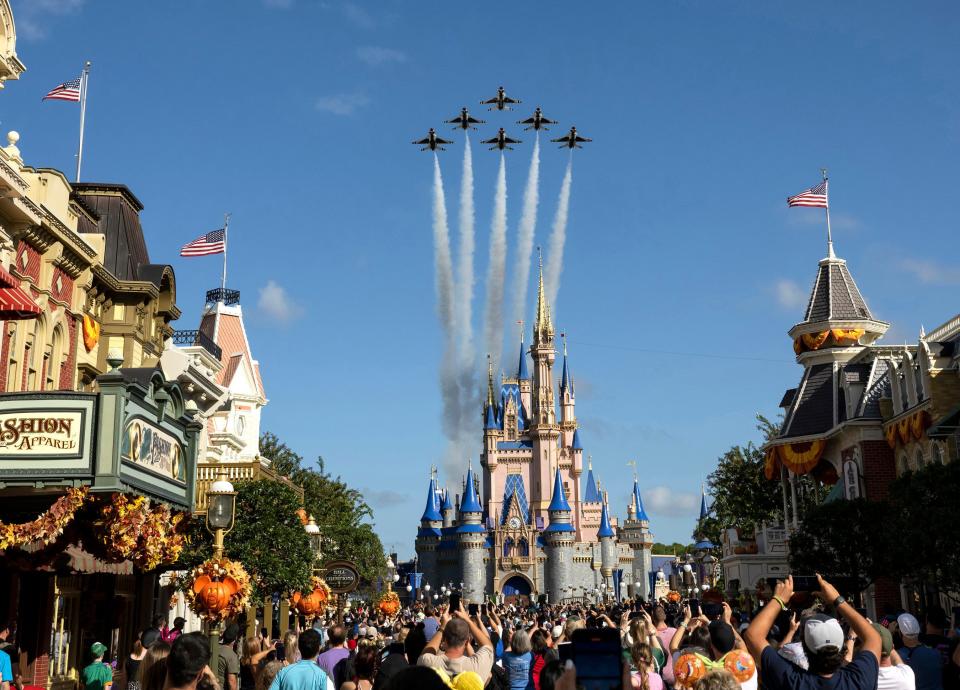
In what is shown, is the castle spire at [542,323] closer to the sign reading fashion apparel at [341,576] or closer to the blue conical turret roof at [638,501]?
the blue conical turret roof at [638,501]

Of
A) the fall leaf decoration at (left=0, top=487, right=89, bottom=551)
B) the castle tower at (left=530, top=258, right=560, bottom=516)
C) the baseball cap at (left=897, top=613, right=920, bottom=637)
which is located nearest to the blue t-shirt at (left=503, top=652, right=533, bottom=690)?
the baseball cap at (left=897, top=613, right=920, bottom=637)

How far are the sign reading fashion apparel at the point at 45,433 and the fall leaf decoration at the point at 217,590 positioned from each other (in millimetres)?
2309

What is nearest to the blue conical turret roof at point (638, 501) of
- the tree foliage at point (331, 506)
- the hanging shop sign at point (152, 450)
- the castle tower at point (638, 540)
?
the castle tower at point (638, 540)

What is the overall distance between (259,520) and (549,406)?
363 ft

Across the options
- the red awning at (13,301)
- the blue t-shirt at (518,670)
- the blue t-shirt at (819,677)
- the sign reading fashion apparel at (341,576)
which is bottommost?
the blue t-shirt at (518,670)

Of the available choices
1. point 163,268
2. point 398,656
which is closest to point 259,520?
point 163,268

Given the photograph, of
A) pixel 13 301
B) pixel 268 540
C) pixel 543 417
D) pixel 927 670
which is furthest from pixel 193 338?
pixel 543 417

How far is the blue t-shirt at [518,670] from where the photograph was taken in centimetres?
1086

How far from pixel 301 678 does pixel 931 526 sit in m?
22.0

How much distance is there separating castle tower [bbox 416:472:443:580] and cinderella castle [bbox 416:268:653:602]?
0.13m

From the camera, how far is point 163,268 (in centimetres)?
2984

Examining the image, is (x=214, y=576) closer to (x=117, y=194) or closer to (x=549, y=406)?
(x=117, y=194)

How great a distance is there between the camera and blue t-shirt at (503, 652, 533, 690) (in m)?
10.9

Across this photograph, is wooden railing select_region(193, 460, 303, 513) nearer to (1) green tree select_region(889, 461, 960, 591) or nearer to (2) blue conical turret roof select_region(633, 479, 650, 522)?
(1) green tree select_region(889, 461, 960, 591)
